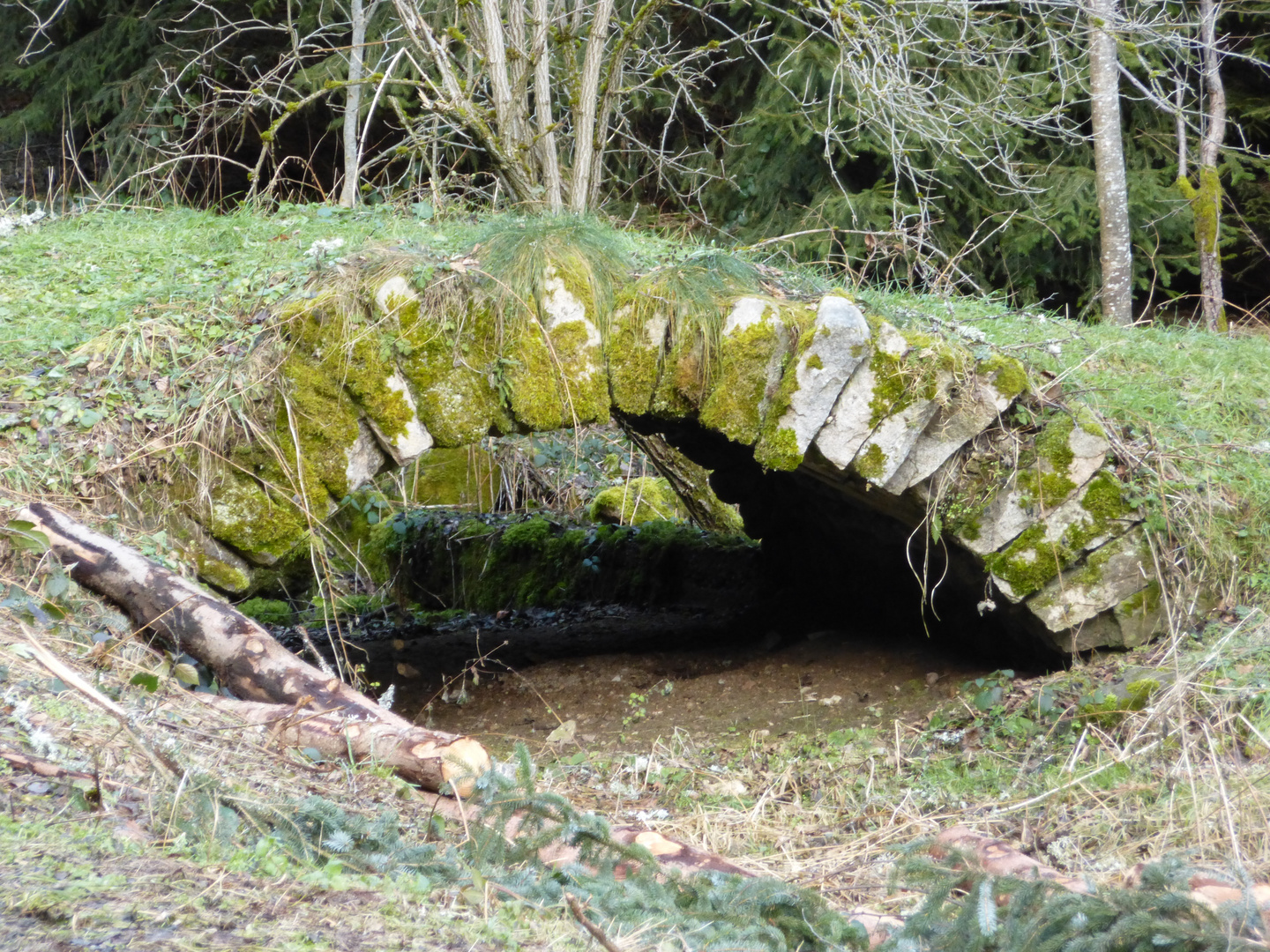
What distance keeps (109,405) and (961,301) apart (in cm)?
433

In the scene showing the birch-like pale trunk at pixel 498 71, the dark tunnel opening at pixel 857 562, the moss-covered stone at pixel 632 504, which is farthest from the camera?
the moss-covered stone at pixel 632 504

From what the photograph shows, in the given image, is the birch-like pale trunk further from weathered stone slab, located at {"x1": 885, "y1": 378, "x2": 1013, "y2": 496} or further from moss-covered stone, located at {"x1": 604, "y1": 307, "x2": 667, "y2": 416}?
weathered stone slab, located at {"x1": 885, "y1": 378, "x2": 1013, "y2": 496}

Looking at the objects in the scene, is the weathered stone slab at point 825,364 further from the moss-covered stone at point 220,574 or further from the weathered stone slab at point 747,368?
the moss-covered stone at point 220,574

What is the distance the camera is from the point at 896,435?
4.21 meters

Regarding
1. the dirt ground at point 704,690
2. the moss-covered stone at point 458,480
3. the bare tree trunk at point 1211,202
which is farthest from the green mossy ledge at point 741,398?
the moss-covered stone at point 458,480

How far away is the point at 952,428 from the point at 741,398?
2.94 ft

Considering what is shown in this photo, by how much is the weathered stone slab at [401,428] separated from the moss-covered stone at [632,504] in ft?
14.7

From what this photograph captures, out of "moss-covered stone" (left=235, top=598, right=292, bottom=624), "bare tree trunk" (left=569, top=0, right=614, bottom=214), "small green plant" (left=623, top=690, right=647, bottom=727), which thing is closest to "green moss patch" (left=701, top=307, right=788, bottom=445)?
"small green plant" (left=623, top=690, right=647, bottom=727)

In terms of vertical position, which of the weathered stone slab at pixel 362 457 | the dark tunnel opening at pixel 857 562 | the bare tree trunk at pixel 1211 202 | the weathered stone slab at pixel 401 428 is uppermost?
the bare tree trunk at pixel 1211 202

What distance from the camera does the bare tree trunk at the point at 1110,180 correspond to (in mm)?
6711

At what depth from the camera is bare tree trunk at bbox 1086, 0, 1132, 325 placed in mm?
6711

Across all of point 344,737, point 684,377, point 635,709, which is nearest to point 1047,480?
point 684,377

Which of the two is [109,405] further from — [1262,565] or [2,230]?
[1262,565]

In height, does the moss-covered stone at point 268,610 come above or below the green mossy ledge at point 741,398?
below
